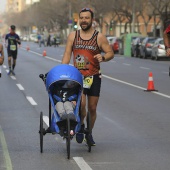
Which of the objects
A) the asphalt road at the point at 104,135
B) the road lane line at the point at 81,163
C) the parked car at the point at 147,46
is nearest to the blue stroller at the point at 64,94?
the road lane line at the point at 81,163

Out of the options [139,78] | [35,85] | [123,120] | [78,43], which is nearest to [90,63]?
[78,43]

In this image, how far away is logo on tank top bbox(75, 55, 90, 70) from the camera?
30.6 feet

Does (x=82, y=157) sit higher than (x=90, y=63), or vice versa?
(x=90, y=63)

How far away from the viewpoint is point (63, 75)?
866 centimetres

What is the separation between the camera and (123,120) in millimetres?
12828

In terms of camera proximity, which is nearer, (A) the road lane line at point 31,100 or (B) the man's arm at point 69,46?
(B) the man's arm at point 69,46

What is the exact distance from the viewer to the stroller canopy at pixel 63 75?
8.66 meters

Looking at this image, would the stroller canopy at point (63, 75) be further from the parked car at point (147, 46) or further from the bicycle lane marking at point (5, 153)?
the parked car at point (147, 46)

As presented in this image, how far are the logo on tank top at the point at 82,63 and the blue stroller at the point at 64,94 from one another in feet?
1.44

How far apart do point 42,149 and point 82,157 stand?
0.63 m

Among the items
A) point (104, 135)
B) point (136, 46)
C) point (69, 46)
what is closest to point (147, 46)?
point (136, 46)

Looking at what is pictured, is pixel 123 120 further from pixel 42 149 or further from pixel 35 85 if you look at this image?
pixel 35 85

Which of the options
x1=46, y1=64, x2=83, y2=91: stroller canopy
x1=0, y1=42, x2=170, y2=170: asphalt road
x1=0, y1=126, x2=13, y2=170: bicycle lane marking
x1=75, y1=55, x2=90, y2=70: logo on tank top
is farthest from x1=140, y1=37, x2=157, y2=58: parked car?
x1=46, y1=64, x2=83, y2=91: stroller canopy

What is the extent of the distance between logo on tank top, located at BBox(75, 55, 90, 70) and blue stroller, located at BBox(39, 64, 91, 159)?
44cm
